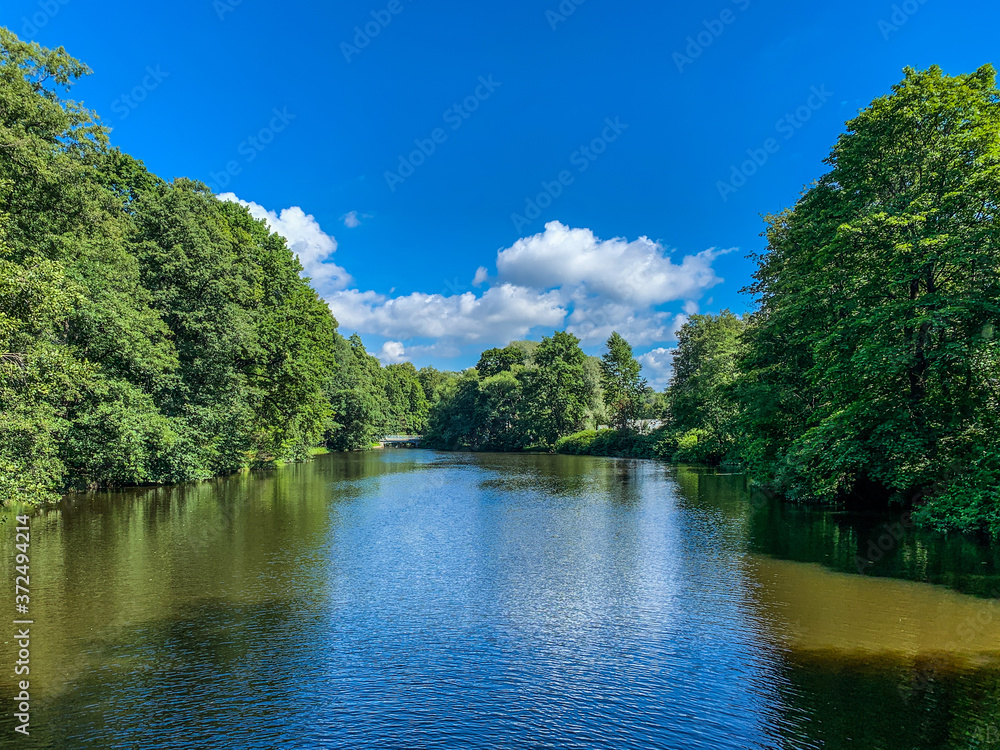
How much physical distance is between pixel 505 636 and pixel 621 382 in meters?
70.7

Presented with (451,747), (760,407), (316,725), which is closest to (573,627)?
(451,747)

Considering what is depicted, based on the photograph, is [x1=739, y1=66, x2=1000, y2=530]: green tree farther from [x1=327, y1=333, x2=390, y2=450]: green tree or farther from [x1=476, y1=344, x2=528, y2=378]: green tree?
[x1=476, y1=344, x2=528, y2=378]: green tree

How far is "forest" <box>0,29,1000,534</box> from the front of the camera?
56.3 ft

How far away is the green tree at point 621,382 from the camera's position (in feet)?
254

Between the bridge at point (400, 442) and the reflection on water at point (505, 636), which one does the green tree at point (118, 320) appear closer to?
the reflection on water at point (505, 636)

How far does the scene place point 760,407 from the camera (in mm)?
25656

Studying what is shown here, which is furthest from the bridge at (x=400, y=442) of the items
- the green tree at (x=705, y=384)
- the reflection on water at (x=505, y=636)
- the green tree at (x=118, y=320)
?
the reflection on water at (x=505, y=636)

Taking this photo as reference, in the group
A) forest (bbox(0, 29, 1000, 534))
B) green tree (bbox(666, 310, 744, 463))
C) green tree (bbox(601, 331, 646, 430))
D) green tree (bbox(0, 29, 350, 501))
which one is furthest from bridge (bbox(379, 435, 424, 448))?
forest (bbox(0, 29, 1000, 534))

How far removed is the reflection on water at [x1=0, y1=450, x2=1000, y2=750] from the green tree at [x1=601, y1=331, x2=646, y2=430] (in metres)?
56.4

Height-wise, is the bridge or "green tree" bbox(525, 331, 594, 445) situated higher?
"green tree" bbox(525, 331, 594, 445)

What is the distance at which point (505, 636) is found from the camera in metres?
10.8

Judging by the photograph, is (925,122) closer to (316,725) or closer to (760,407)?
(760,407)

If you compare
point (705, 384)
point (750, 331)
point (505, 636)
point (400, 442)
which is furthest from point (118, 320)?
point (400, 442)

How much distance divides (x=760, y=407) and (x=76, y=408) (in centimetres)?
2942
